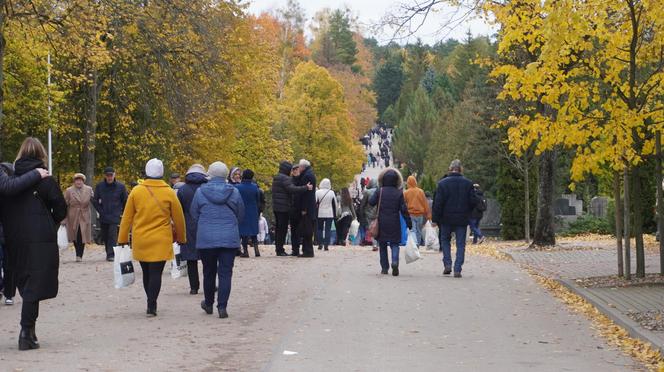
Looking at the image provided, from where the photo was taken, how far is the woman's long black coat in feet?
34.9

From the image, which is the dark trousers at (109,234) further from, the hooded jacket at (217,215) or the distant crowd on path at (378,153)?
the distant crowd on path at (378,153)

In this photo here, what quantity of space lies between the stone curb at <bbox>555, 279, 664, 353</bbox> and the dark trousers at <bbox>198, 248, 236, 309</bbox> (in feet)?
13.7

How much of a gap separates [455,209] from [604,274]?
258 cm

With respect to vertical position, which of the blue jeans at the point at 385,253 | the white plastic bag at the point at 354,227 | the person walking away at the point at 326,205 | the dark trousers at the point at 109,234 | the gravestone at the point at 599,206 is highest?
the gravestone at the point at 599,206

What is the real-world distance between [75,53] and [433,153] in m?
75.2

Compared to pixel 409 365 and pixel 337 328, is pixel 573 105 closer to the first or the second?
pixel 337 328

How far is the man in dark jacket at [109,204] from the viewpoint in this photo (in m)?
22.9

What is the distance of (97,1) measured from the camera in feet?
67.2

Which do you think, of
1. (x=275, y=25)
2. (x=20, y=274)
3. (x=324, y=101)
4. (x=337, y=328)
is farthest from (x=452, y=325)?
(x=275, y=25)

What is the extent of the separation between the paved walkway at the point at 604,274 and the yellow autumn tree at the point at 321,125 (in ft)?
175

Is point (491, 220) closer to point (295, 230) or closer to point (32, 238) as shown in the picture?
point (295, 230)

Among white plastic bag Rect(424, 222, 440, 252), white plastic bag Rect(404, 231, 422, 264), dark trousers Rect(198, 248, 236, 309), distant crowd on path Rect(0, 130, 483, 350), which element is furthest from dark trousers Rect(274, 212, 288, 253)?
dark trousers Rect(198, 248, 236, 309)

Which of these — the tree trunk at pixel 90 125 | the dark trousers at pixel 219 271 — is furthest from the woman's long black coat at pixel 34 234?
the tree trunk at pixel 90 125

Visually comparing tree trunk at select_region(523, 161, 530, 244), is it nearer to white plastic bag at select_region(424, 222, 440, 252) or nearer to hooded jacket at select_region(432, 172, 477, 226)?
white plastic bag at select_region(424, 222, 440, 252)
